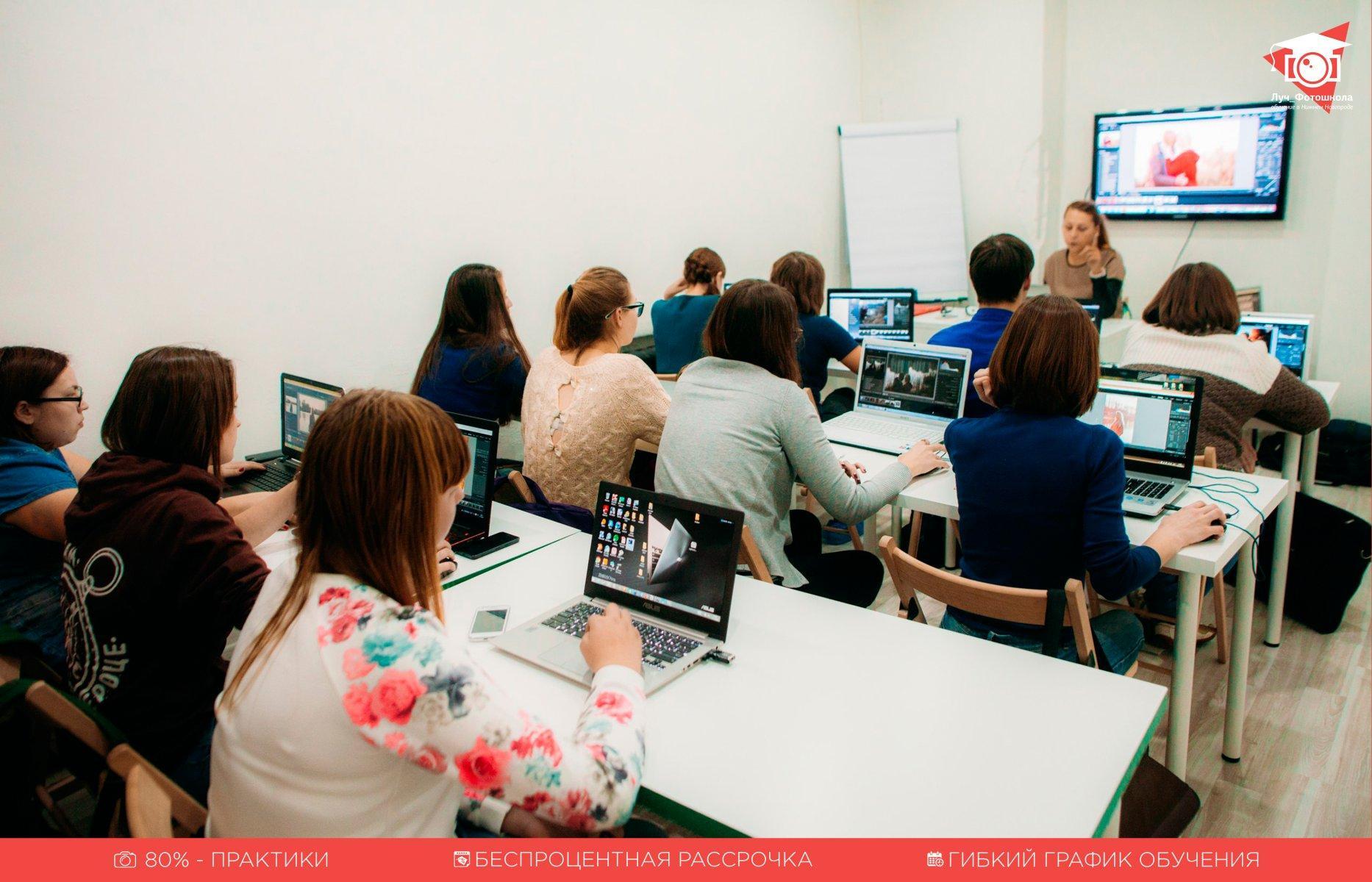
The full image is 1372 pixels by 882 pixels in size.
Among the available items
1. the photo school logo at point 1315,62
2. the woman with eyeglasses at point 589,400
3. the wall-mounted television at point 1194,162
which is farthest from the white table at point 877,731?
the photo school logo at point 1315,62

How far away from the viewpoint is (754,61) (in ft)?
17.9

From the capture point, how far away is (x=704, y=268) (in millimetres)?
4309

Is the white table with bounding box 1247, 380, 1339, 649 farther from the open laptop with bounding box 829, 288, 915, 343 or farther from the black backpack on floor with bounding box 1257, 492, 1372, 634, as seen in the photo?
the open laptop with bounding box 829, 288, 915, 343

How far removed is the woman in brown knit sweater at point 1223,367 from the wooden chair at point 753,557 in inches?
66.6

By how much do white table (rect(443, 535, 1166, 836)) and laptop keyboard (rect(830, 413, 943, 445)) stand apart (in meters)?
1.32

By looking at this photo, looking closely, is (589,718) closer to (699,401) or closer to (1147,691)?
(1147,691)

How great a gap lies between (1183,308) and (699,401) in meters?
1.78

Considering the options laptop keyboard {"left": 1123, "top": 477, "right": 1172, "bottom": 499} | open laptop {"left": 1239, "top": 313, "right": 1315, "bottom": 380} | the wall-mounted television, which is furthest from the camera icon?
laptop keyboard {"left": 1123, "top": 477, "right": 1172, "bottom": 499}

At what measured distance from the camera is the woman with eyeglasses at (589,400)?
2586mm

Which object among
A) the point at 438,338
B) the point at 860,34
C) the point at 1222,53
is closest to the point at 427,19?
the point at 438,338

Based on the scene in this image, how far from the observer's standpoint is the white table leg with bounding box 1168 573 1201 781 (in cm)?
202

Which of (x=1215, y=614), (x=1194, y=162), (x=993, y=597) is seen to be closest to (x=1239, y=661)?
(x=1215, y=614)

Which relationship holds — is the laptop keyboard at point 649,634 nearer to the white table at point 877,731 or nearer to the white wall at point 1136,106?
the white table at point 877,731

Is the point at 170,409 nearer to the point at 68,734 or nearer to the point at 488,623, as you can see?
the point at 68,734
